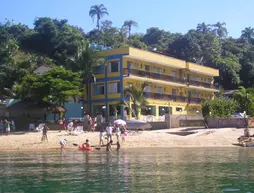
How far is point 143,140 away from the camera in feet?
117

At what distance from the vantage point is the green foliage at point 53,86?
4606 centimetres

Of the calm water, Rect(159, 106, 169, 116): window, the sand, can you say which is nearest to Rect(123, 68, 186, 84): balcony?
Rect(159, 106, 169, 116): window

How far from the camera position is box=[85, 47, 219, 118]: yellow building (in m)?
52.4

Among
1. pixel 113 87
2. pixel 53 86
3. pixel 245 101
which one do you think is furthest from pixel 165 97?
pixel 53 86

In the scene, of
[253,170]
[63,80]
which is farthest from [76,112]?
[253,170]

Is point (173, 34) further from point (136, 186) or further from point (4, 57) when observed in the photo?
point (136, 186)

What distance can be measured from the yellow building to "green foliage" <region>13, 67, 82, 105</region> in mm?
5394

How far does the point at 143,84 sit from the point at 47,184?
3663 centimetres

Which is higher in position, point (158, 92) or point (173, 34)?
point (173, 34)

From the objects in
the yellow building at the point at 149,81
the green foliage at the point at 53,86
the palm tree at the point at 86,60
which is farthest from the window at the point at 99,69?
the green foliage at the point at 53,86

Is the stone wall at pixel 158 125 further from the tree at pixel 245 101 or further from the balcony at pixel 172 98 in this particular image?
the tree at pixel 245 101

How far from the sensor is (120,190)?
1273 centimetres

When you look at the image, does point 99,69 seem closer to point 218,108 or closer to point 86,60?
point 86,60

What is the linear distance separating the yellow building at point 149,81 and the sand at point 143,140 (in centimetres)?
1420
